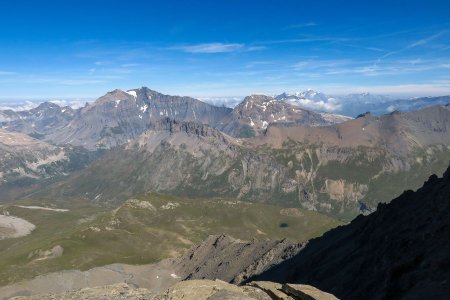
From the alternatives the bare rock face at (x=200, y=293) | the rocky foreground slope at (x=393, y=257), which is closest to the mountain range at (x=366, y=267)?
the rocky foreground slope at (x=393, y=257)

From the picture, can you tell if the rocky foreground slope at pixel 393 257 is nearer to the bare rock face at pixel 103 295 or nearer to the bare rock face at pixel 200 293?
the bare rock face at pixel 200 293

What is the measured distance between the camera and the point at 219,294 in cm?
4788

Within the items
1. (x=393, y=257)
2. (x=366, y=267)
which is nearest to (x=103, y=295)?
(x=393, y=257)

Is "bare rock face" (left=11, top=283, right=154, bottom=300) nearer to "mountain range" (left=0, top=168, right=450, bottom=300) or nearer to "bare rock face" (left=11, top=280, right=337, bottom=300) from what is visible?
"bare rock face" (left=11, top=280, right=337, bottom=300)

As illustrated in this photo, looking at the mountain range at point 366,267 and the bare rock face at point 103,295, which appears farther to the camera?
the mountain range at point 366,267

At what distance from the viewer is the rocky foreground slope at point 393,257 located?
65812 millimetres

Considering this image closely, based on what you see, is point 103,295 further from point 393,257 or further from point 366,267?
point 366,267

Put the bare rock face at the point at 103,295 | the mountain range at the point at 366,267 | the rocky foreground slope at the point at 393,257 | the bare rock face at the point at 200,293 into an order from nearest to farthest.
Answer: the bare rock face at the point at 200,293
the bare rock face at the point at 103,295
the mountain range at the point at 366,267
the rocky foreground slope at the point at 393,257

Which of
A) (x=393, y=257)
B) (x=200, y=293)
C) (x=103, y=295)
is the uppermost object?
(x=200, y=293)

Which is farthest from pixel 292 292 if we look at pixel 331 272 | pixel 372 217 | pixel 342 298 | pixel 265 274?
pixel 265 274

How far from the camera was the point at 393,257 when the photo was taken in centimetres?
9531

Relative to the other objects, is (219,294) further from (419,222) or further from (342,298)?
(419,222)

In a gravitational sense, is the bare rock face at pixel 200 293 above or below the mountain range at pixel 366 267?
above

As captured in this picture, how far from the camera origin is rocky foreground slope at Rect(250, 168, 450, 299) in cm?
6581
